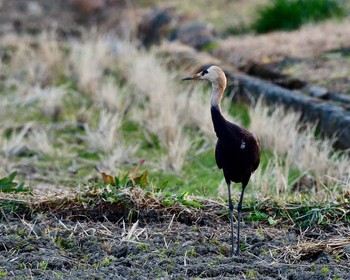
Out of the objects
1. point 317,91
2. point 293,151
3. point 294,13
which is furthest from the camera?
point 294,13

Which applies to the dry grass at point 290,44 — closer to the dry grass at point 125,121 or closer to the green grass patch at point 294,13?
the green grass patch at point 294,13

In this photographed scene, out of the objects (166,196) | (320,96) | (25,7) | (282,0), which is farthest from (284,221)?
(25,7)

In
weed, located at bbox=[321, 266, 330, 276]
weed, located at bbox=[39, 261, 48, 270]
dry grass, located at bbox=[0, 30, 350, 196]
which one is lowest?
dry grass, located at bbox=[0, 30, 350, 196]

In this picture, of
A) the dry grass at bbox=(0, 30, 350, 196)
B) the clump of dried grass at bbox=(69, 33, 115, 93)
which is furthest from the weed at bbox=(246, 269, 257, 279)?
the clump of dried grass at bbox=(69, 33, 115, 93)

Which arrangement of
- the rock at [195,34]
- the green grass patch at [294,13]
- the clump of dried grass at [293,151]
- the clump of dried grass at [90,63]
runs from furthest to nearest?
the rock at [195,34] → the green grass patch at [294,13] → the clump of dried grass at [90,63] → the clump of dried grass at [293,151]

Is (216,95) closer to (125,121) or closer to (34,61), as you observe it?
(125,121)

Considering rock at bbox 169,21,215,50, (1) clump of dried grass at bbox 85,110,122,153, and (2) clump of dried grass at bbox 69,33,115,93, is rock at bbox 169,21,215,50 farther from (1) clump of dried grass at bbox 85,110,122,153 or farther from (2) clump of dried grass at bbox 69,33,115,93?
(1) clump of dried grass at bbox 85,110,122,153

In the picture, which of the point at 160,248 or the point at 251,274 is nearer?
the point at 251,274

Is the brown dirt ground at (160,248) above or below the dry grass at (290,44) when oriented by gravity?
above

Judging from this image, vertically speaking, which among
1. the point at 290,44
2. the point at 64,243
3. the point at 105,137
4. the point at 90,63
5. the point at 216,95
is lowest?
the point at 90,63

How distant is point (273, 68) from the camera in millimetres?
11586

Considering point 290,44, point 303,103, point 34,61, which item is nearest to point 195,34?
point 34,61

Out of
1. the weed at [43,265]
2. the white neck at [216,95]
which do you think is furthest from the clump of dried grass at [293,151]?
the weed at [43,265]

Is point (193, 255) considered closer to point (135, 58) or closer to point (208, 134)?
point (208, 134)
